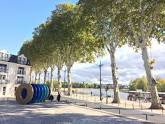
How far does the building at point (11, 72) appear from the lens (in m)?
76.4

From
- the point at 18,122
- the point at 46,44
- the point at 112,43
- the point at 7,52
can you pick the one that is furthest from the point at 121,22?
the point at 7,52

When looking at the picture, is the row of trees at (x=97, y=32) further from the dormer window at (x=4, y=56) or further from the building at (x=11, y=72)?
the dormer window at (x=4, y=56)

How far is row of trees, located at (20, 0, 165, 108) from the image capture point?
4422cm

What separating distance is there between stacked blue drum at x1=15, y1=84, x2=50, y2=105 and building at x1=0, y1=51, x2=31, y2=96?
83.8 feet

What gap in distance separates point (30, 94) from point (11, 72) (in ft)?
106

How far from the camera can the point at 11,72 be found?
79.2 meters

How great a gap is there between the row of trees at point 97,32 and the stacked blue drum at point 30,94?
40.9ft

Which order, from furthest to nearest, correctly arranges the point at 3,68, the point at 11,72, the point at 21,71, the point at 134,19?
the point at 21,71
the point at 11,72
the point at 3,68
the point at 134,19

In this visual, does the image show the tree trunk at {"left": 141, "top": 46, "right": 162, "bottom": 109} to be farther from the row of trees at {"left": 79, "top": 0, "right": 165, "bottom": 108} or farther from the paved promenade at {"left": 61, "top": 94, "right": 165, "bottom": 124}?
the paved promenade at {"left": 61, "top": 94, "right": 165, "bottom": 124}

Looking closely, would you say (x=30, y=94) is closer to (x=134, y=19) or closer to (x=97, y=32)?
(x=97, y=32)

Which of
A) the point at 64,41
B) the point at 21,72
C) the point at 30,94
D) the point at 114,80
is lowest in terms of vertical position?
the point at 30,94

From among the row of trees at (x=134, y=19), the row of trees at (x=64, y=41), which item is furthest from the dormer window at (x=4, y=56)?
the row of trees at (x=134, y=19)

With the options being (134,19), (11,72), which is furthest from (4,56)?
(134,19)

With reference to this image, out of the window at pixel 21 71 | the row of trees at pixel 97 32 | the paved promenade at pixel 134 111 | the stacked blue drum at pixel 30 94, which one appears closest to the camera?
the paved promenade at pixel 134 111
